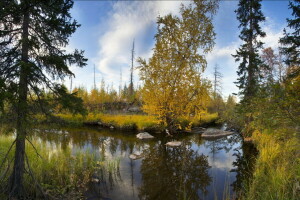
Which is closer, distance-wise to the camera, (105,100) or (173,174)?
(173,174)

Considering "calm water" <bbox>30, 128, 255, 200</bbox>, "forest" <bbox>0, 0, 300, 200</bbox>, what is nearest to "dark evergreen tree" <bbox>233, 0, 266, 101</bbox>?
"forest" <bbox>0, 0, 300, 200</bbox>

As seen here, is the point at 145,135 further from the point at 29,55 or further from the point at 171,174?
the point at 29,55

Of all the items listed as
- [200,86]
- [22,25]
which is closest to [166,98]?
[200,86]

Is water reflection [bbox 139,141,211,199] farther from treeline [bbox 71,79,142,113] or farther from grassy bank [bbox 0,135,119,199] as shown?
treeline [bbox 71,79,142,113]

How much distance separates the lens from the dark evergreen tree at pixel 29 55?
131 inches

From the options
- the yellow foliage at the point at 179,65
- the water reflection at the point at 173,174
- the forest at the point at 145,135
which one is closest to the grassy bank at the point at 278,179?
the forest at the point at 145,135

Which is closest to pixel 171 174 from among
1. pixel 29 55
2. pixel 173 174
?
pixel 173 174

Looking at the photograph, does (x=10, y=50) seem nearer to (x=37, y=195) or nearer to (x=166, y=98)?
(x=37, y=195)

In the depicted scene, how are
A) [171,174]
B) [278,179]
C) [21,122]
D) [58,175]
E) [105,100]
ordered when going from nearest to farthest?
[21,122] → [278,179] → [58,175] → [171,174] → [105,100]

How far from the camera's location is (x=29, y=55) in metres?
3.88

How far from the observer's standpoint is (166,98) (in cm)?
912

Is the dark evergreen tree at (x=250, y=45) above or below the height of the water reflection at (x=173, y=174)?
above

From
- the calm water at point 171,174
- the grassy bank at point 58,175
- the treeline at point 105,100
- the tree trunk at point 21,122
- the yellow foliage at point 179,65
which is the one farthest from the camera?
the treeline at point 105,100

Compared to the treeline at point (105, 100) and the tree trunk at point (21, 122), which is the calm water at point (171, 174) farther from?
the treeline at point (105, 100)
